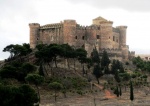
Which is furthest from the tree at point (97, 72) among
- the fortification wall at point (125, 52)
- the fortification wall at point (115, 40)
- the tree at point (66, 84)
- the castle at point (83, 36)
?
the fortification wall at point (125, 52)

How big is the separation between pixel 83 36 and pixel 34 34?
10.5m

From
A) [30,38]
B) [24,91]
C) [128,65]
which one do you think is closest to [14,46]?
[30,38]

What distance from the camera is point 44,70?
67562 millimetres

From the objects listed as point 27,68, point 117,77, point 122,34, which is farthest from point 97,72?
point 122,34

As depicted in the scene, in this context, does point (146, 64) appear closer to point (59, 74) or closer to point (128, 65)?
point (128, 65)

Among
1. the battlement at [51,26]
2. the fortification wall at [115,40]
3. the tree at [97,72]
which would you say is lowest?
the tree at [97,72]

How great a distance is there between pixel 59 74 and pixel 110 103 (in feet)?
50.0

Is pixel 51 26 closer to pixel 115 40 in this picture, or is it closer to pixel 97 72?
pixel 115 40

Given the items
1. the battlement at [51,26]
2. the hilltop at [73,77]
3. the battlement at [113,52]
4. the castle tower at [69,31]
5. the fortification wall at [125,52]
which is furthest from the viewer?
the fortification wall at [125,52]

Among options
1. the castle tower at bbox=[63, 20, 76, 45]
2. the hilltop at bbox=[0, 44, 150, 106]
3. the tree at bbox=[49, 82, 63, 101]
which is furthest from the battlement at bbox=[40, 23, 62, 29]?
the tree at bbox=[49, 82, 63, 101]

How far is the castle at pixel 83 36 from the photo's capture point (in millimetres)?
78625

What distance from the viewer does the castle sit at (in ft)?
258

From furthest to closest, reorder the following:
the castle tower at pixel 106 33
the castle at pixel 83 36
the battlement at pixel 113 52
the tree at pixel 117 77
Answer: the castle tower at pixel 106 33, the battlement at pixel 113 52, the castle at pixel 83 36, the tree at pixel 117 77

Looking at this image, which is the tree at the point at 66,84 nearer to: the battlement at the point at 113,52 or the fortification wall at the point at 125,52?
the battlement at the point at 113,52
